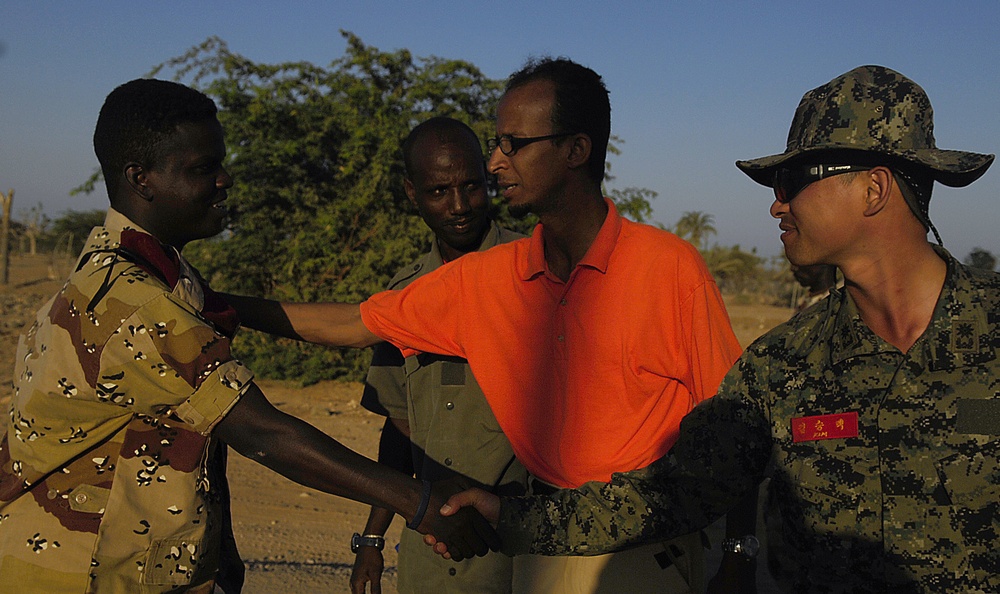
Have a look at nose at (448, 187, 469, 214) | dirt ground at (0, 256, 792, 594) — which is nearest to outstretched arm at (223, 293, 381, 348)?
nose at (448, 187, 469, 214)

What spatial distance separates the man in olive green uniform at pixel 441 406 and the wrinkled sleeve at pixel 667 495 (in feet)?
2.12

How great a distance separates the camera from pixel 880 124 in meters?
2.02

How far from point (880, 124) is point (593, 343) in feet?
3.57

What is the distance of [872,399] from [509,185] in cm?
146

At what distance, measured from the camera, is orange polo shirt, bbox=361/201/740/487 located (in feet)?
8.62

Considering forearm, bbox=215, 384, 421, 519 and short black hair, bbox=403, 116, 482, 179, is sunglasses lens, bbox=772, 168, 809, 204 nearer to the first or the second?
forearm, bbox=215, 384, 421, 519

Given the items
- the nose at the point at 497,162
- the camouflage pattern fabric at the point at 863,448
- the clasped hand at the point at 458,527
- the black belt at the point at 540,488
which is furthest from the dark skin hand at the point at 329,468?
the nose at the point at 497,162

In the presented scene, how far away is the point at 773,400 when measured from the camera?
2139 mm

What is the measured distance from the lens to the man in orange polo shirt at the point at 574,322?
2623mm

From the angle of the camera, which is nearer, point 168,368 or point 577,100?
point 168,368

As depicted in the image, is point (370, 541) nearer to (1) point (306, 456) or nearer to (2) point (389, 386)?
(2) point (389, 386)

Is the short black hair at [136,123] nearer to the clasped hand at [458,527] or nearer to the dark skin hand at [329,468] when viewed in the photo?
the dark skin hand at [329,468]

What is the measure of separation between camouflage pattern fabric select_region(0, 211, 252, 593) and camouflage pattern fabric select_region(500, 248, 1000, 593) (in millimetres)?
1271

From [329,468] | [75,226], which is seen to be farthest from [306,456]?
[75,226]
